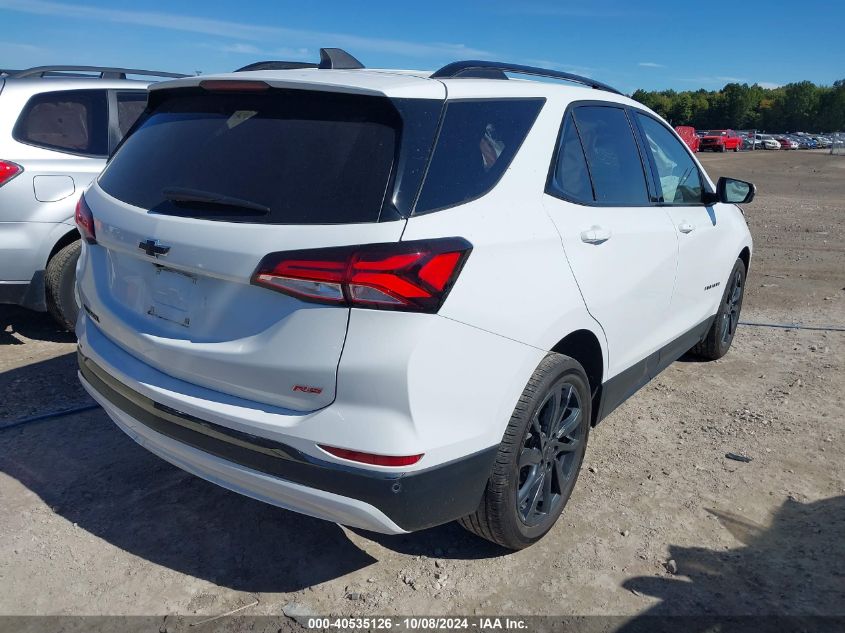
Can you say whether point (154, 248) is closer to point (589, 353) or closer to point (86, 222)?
point (86, 222)

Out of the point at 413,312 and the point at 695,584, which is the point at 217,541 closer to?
the point at 413,312

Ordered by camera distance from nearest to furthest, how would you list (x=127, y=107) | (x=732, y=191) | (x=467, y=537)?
(x=467, y=537) → (x=732, y=191) → (x=127, y=107)

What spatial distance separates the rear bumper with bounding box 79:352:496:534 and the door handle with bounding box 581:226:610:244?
1.01 m

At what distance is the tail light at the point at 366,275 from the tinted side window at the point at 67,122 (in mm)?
3735

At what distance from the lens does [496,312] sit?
246cm

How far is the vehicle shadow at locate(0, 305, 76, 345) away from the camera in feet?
18.0

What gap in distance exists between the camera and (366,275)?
2.18 m

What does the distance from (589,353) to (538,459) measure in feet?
1.87

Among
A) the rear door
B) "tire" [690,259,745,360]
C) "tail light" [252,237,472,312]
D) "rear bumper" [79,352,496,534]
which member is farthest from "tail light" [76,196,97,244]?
"tire" [690,259,745,360]

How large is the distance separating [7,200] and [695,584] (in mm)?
4632

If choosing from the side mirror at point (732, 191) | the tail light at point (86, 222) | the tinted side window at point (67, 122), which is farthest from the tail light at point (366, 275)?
the tinted side window at point (67, 122)

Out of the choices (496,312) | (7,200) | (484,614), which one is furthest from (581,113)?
(7,200)

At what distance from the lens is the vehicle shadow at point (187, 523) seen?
2898 millimetres

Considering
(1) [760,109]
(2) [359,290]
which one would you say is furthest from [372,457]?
(1) [760,109]
